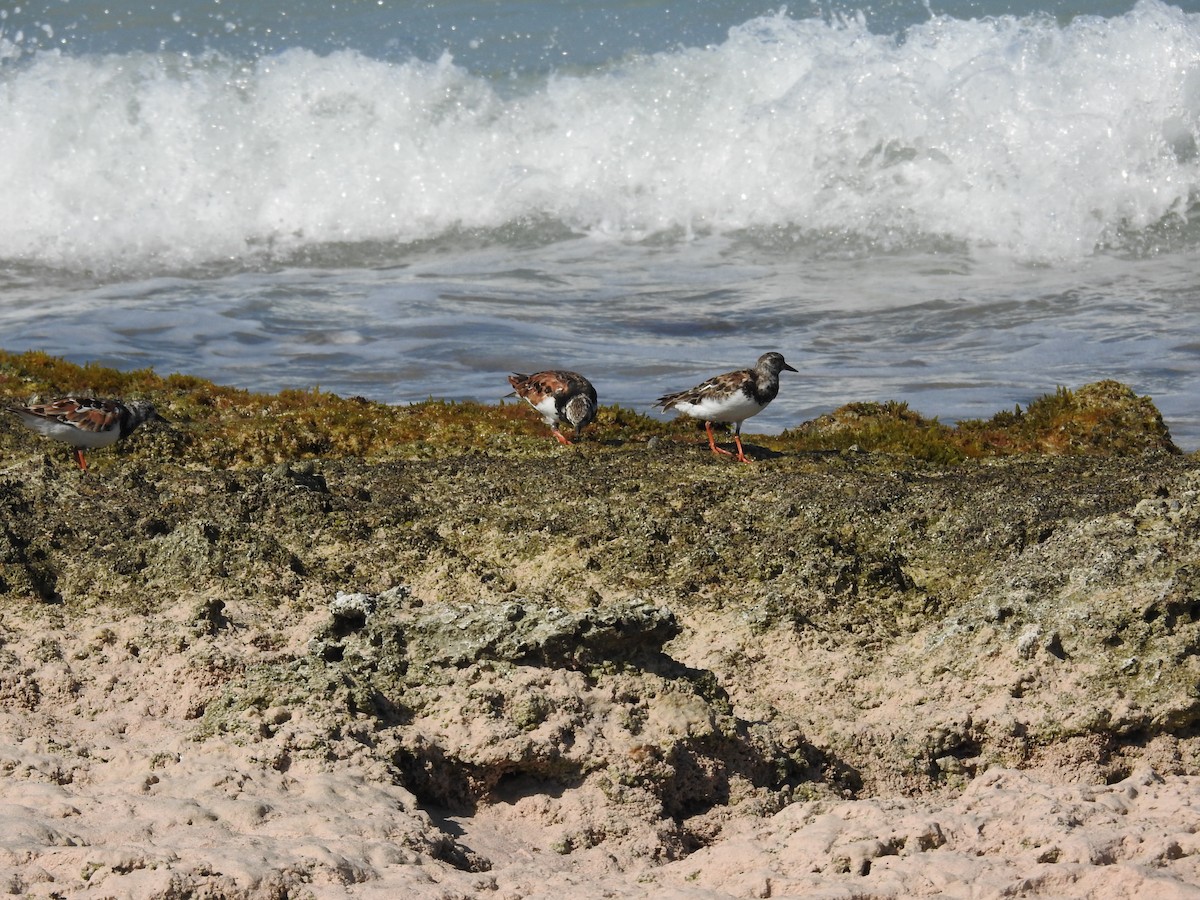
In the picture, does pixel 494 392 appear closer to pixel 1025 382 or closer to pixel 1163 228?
pixel 1025 382

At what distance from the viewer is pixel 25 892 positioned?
12.1ft

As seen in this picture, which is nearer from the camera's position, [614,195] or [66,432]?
[66,432]

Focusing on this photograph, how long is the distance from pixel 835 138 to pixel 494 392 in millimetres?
15470

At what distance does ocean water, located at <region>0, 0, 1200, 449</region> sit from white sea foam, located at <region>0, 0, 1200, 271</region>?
0.08m

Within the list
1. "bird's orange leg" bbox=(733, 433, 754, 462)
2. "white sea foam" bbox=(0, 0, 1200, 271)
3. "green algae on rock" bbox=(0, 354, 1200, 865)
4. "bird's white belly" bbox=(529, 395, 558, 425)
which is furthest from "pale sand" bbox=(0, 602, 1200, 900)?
"white sea foam" bbox=(0, 0, 1200, 271)

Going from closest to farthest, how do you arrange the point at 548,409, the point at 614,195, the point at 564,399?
the point at 564,399, the point at 548,409, the point at 614,195

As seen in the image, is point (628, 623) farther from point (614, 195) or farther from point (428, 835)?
point (614, 195)

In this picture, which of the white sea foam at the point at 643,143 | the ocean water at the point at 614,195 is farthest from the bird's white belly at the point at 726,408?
the white sea foam at the point at 643,143

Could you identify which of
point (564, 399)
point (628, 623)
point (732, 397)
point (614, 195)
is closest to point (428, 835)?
point (628, 623)

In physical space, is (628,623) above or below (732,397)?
below

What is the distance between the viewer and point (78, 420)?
9977 mm

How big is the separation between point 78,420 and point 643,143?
22.2m

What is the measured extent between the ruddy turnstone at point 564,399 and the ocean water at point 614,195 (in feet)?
11.4

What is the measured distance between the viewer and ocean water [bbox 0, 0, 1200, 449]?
1858cm
